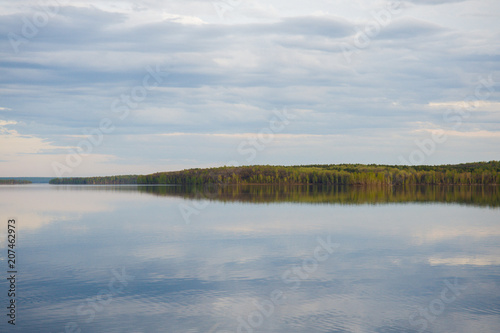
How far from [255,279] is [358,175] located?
151893 mm

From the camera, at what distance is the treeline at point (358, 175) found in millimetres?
161750

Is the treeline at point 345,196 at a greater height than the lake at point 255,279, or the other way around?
the treeline at point 345,196

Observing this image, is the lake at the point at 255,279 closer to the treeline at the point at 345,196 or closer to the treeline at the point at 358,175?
the treeline at the point at 345,196

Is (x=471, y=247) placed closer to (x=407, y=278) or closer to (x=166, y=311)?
(x=407, y=278)

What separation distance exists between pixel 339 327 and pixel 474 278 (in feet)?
24.0

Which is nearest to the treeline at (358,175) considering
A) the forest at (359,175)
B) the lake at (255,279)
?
the forest at (359,175)

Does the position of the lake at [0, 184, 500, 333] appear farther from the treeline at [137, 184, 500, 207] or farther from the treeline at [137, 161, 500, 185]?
the treeline at [137, 161, 500, 185]

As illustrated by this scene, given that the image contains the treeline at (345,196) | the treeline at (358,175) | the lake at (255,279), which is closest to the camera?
the lake at (255,279)

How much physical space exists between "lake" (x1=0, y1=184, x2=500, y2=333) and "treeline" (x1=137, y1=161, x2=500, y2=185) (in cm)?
13352

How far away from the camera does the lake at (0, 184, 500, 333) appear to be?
1241 cm

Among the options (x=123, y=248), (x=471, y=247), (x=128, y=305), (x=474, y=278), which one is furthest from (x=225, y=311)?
(x=471, y=247)

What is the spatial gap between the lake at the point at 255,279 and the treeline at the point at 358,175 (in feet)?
438

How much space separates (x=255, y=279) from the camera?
16531 mm

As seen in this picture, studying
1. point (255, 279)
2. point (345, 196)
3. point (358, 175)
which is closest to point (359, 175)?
point (358, 175)
